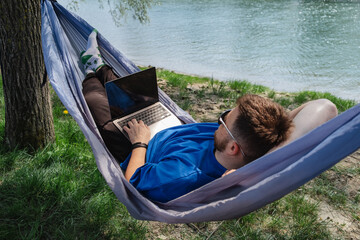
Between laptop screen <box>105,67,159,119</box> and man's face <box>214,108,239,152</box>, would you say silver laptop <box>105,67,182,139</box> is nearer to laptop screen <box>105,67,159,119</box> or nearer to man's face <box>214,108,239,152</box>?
laptop screen <box>105,67,159,119</box>

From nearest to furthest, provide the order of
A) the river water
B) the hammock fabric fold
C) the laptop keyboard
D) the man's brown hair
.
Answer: the hammock fabric fold → the man's brown hair → the laptop keyboard → the river water

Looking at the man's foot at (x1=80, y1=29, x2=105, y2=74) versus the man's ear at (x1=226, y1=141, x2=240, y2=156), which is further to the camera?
the man's foot at (x1=80, y1=29, x2=105, y2=74)

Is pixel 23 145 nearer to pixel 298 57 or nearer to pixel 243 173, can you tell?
pixel 243 173

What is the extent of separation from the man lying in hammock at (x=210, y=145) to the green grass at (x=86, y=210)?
0.35 meters

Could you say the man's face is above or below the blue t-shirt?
above

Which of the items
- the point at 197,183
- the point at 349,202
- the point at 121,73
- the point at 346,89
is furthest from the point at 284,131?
the point at 346,89

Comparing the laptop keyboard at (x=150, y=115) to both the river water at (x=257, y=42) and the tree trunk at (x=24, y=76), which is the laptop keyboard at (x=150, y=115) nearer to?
the tree trunk at (x=24, y=76)

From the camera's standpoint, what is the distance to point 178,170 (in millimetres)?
1319

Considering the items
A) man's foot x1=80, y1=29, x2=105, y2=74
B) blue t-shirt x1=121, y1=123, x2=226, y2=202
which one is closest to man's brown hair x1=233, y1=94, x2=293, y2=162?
blue t-shirt x1=121, y1=123, x2=226, y2=202

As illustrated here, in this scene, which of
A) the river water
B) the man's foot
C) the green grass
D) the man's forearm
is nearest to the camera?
the man's forearm

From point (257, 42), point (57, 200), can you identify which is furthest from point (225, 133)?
point (257, 42)

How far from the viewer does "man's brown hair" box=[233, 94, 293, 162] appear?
3.97 feet

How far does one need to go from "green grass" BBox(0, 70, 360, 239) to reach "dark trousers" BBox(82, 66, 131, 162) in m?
0.30

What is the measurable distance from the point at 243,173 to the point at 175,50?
7271mm
